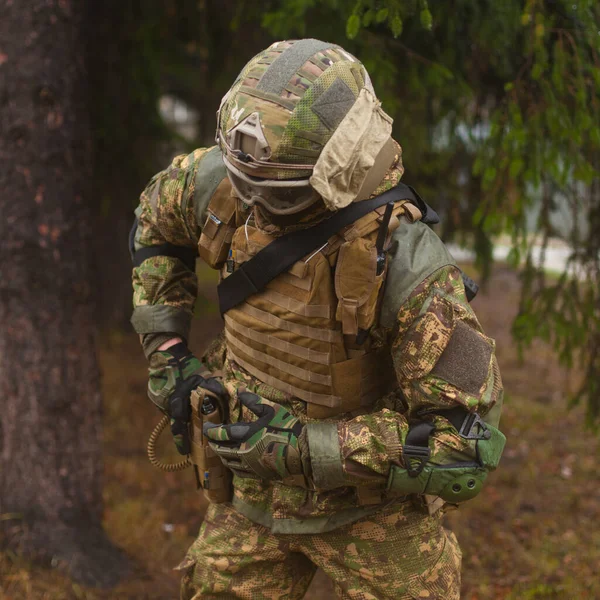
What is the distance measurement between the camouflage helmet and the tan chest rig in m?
0.20

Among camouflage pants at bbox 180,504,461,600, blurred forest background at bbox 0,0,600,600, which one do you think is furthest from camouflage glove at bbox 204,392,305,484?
blurred forest background at bbox 0,0,600,600

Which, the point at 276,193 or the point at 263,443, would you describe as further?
the point at 263,443

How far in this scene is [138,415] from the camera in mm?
5984

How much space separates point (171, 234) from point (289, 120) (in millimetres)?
907

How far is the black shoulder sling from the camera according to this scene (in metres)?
2.27

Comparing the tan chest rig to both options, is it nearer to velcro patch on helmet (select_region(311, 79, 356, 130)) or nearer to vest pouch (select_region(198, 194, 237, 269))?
vest pouch (select_region(198, 194, 237, 269))

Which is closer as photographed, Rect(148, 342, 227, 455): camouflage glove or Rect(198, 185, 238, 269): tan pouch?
Rect(198, 185, 238, 269): tan pouch

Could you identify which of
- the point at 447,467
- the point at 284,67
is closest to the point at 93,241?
the point at 284,67

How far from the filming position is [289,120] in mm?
2102

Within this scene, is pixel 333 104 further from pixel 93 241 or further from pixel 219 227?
pixel 93 241

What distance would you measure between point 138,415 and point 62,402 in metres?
2.08

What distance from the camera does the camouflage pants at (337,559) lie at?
8.31 ft

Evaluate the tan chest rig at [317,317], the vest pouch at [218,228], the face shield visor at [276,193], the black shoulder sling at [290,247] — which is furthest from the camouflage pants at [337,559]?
the face shield visor at [276,193]

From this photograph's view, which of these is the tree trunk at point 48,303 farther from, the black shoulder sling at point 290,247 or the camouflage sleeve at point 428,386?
the camouflage sleeve at point 428,386
